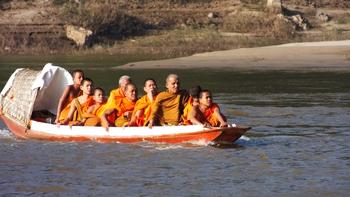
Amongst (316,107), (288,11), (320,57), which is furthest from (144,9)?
(316,107)

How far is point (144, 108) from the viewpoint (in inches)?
627

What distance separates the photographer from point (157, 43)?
160 feet

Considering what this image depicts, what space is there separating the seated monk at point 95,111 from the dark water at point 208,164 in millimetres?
479

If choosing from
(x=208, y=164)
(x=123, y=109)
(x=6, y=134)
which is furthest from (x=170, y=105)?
(x=6, y=134)

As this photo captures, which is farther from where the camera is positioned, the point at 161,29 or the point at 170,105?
the point at 161,29

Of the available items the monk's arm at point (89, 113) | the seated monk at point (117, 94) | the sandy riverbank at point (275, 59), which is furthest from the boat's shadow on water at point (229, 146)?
the sandy riverbank at point (275, 59)

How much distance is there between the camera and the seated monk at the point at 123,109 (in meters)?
16.2

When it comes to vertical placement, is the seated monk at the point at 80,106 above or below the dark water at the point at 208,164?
above

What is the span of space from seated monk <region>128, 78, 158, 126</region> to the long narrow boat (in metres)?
0.29

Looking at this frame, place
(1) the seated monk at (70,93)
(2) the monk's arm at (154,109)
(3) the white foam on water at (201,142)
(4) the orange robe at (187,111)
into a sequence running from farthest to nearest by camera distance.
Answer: (1) the seated monk at (70,93) < (2) the monk's arm at (154,109) < (4) the orange robe at (187,111) < (3) the white foam on water at (201,142)

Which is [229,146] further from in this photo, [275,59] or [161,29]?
[161,29]

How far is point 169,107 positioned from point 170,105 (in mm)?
59

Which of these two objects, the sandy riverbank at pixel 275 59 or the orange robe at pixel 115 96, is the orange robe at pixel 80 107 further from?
the sandy riverbank at pixel 275 59

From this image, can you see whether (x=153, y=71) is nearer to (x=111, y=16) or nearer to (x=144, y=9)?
(x=111, y=16)
